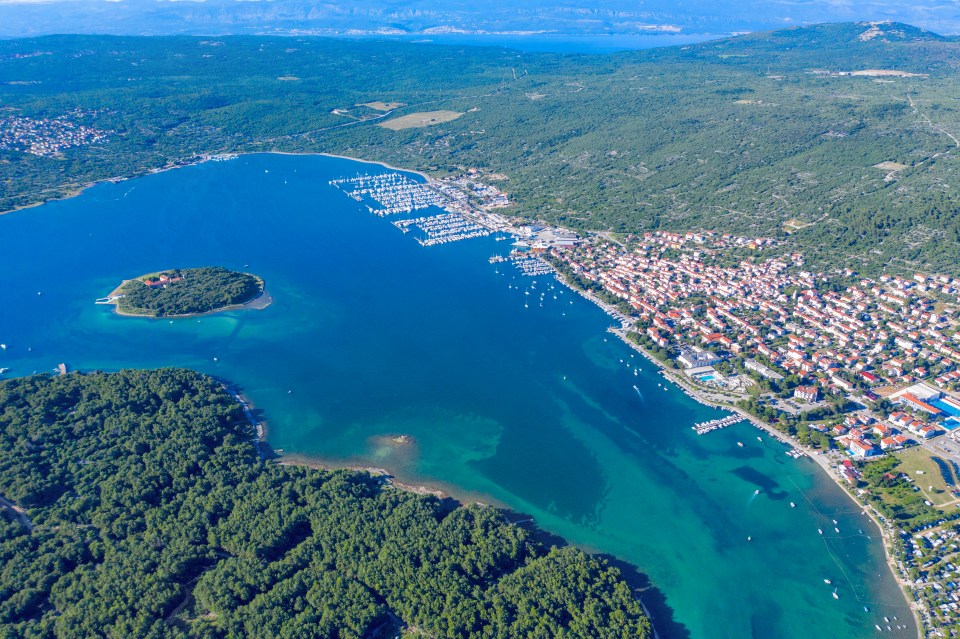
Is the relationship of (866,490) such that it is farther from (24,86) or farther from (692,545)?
(24,86)

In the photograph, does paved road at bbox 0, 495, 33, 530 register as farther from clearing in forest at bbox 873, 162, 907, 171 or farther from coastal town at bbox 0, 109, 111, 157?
clearing in forest at bbox 873, 162, 907, 171

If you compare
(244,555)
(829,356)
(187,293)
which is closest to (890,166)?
(829,356)

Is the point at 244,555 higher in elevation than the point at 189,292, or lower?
lower

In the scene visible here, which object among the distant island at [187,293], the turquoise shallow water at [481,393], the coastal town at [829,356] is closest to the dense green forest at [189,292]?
the distant island at [187,293]

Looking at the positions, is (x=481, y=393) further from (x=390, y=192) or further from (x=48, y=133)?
(x=48, y=133)

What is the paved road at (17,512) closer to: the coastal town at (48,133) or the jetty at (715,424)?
the jetty at (715,424)

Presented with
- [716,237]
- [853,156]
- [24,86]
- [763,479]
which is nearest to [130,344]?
[763,479]
